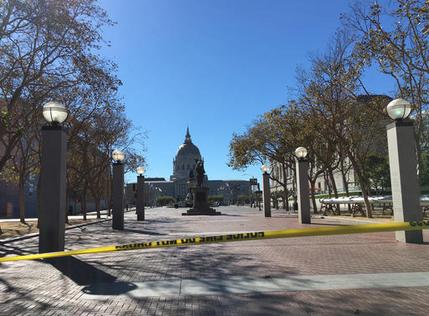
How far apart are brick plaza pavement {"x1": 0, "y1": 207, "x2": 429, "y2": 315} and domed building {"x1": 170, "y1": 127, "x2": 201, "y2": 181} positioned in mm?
154689

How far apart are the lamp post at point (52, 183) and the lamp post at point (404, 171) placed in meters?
9.27

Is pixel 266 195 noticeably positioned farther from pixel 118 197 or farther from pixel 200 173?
pixel 200 173

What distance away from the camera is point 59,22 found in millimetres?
18609

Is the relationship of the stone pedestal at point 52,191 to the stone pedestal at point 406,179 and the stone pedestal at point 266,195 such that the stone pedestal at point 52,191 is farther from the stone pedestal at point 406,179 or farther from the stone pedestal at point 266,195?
the stone pedestal at point 266,195

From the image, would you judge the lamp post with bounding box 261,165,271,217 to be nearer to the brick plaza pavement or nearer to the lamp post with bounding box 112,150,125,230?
the lamp post with bounding box 112,150,125,230

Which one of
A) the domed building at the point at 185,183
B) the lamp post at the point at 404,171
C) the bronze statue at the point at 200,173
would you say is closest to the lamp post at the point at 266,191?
the bronze statue at the point at 200,173

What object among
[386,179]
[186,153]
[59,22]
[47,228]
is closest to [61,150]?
[47,228]

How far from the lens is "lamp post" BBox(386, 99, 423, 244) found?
42.6 feet

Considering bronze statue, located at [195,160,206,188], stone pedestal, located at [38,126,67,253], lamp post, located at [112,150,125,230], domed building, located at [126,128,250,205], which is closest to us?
stone pedestal, located at [38,126,67,253]

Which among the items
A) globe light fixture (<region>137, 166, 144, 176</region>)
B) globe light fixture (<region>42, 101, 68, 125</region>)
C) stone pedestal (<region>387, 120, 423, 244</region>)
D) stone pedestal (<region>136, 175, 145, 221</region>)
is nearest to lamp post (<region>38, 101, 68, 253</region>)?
globe light fixture (<region>42, 101, 68, 125</region>)

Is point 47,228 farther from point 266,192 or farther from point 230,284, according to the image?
point 266,192

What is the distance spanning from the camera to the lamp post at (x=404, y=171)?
13.0 meters

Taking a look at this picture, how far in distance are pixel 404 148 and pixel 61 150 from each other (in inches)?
375

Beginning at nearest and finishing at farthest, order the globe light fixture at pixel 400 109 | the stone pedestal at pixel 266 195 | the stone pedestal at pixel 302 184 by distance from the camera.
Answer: the globe light fixture at pixel 400 109, the stone pedestal at pixel 302 184, the stone pedestal at pixel 266 195
